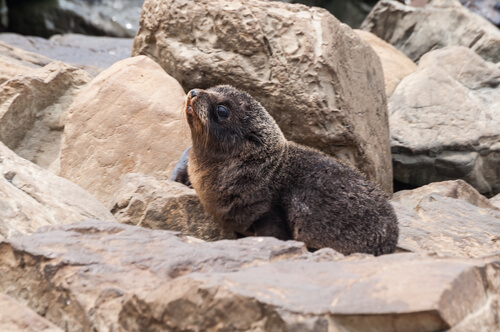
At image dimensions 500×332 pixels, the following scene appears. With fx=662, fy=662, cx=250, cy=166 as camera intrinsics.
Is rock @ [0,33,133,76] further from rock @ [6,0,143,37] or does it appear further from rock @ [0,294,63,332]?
rock @ [0,294,63,332]

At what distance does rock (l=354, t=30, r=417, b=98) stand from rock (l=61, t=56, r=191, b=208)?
10.7 ft

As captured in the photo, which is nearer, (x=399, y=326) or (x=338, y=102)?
(x=399, y=326)

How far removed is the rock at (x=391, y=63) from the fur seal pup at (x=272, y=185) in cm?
362

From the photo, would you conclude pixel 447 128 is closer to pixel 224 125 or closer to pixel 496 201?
pixel 496 201

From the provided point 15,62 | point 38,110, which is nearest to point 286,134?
point 38,110

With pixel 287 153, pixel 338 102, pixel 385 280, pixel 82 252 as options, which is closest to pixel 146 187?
pixel 287 153

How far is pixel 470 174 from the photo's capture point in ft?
25.0

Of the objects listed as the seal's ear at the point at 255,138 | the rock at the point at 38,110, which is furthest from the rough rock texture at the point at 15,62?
the seal's ear at the point at 255,138

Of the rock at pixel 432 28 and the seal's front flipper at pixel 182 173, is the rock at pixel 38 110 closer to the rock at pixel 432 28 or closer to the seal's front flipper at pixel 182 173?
the seal's front flipper at pixel 182 173

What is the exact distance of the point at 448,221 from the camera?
5992mm

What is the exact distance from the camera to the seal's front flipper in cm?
580

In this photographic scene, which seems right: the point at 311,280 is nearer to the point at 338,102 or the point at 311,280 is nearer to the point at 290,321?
the point at 290,321

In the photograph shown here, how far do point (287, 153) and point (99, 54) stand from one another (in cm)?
661

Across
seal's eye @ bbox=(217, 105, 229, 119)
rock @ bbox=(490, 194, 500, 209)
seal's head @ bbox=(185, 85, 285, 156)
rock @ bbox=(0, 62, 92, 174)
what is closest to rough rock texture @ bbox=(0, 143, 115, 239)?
seal's head @ bbox=(185, 85, 285, 156)
